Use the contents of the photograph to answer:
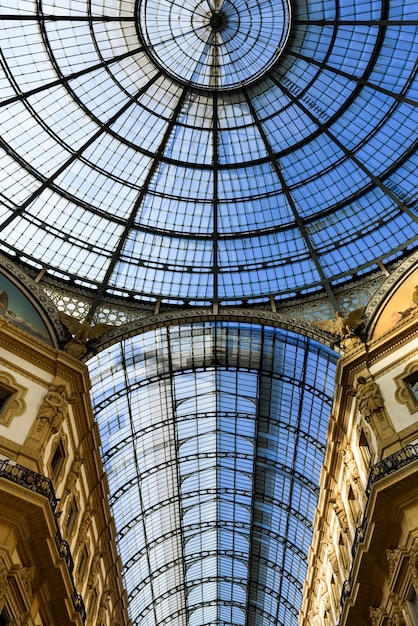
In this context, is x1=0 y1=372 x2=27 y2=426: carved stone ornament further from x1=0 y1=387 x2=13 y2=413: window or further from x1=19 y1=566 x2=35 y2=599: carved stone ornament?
x1=19 y1=566 x2=35 y2=599: carved stone ornament

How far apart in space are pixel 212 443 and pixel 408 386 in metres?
22.3

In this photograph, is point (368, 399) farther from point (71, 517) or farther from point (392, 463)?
point (71, 517)

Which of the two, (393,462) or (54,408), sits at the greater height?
(54,408)

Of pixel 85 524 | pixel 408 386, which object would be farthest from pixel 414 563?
pixel 85 524

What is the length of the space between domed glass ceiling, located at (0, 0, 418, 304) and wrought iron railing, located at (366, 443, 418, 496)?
1296cm

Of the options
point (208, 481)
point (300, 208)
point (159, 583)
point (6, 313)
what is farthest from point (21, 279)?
point (159, 583)

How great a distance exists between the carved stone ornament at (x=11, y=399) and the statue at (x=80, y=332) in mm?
4027

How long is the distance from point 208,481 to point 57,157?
88.4 feet

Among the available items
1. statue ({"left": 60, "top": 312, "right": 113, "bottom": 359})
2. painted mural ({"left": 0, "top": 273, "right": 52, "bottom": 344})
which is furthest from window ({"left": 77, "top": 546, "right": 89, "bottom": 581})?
painted mural ({"left": 0, "top": 273, "right": 52, "bottom": 344})

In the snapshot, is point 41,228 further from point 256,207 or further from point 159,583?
point 159,583

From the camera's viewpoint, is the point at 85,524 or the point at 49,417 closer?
the point at 49,417

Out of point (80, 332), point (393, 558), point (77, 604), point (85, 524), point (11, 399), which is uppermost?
point (80, 332)

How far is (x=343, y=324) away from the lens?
28.0 metres

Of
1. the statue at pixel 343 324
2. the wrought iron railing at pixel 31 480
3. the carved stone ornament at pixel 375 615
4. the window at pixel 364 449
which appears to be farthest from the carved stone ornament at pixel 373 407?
the wrought iron railing at pixel 31 480
